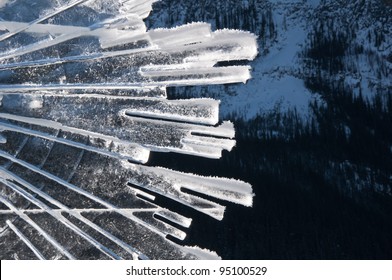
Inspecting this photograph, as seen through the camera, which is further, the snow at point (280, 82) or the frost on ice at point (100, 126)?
the snow at point (280, 82)

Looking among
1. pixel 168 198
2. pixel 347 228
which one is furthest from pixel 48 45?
pixel 347 228

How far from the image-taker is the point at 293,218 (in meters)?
0.54

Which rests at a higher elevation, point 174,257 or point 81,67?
point 81,67

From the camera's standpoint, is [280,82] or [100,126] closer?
[100,126]

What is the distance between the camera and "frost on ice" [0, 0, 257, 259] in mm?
413

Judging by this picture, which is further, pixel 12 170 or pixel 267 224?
pixel 267 224

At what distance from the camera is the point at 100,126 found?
0.43 m

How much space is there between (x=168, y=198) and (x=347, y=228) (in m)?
0.24

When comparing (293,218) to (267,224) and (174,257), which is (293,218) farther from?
(174,257)

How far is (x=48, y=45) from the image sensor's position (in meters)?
0.41

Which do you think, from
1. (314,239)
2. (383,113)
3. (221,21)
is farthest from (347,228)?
(221,21)

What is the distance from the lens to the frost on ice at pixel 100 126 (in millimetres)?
413

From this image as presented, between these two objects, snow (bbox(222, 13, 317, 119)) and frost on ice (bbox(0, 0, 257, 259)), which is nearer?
frost on ice (bbox(0, 0, 257, 259))

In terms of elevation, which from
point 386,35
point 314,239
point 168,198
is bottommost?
point 314,239
